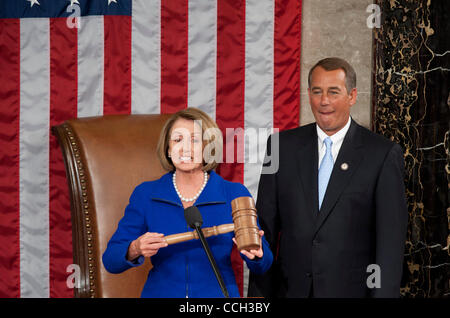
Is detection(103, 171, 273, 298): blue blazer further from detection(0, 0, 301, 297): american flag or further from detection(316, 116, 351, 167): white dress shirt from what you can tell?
detection(0, 0, 301, 297): american flag

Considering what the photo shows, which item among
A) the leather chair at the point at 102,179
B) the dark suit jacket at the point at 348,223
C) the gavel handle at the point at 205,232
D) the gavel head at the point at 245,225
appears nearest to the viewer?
the gavel head at the point at 245,225

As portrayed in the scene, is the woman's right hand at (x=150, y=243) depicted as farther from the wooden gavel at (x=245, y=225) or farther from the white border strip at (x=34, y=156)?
the white border strip at (x=34, y=156)

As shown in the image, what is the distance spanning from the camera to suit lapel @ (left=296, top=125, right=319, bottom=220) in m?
1.82

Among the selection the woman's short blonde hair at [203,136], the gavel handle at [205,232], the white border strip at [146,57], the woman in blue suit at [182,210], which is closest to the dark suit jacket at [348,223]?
the woman in blue suit at [182,210]

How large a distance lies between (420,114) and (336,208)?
130 centimetres

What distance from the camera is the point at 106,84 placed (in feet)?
9.70

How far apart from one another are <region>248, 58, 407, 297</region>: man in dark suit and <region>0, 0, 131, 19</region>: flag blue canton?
1.57 metres

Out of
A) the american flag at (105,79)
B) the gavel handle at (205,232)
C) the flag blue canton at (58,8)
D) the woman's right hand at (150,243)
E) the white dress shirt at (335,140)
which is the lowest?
the woman's right hand at (150,243)

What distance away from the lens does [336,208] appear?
1.78 meters

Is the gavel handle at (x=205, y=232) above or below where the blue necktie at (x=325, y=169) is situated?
below

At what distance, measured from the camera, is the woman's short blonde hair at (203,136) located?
188 centimetres

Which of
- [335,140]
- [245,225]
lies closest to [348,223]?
[335,140]

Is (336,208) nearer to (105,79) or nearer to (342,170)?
(342,170)
